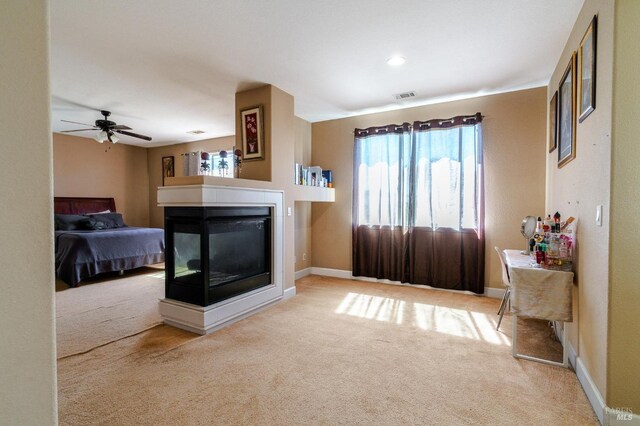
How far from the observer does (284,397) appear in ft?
6.48

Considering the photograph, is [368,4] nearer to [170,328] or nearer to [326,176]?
[326,176]

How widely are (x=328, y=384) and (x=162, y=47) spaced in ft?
10.7

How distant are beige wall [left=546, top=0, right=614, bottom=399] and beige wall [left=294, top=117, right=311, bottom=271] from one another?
3588mm

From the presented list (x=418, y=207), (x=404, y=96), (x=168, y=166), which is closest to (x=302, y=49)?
(x=404, y=96)

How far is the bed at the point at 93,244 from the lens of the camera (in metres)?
4.62

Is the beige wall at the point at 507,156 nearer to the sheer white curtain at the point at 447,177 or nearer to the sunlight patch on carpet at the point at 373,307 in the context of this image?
the sheer white curtain at the point at 447,177

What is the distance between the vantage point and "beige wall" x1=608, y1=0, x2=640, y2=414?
1658mm

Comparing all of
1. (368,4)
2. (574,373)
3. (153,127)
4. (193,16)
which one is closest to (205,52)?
(193,16)

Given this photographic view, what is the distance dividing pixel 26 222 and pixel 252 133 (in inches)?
128

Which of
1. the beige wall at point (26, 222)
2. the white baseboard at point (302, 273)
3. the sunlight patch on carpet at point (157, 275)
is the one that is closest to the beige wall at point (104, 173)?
the sunlight patch on carpet at point (157, 275)

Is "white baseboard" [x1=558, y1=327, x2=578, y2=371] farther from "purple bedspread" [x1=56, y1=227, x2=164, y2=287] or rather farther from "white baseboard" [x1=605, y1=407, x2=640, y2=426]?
"purple bedspread" [x1=56, y1=227, x2=164, y2=287]

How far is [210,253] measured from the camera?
9.93ft

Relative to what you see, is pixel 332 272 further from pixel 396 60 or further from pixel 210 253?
pixel 396 60

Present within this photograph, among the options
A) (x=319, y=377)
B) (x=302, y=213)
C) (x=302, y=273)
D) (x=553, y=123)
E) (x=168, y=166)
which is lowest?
(x=319, y=377)
